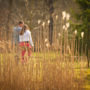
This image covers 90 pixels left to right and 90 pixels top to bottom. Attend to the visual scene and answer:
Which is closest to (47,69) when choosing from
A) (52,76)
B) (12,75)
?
(52,76)

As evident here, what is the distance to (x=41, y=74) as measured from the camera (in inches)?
98.3

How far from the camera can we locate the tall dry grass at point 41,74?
2424mm

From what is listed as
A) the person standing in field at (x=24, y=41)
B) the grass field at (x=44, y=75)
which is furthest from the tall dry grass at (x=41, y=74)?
the person standing in field at (x=24, y=41)

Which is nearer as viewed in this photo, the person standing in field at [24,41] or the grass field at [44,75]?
the grass field at [44,75]

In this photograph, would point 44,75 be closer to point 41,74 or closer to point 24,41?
point 41,74

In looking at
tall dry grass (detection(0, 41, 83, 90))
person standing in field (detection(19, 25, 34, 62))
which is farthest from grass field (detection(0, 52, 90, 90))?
person standing in field (detection(19, 25, 34, 62))

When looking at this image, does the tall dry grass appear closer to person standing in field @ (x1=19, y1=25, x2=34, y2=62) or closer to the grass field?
the grass field

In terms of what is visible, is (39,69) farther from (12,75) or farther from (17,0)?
(17,0)

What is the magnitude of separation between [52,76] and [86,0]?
3.77 metres

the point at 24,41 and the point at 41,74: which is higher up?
the point at 24,41

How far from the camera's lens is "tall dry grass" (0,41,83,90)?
95.4 inches

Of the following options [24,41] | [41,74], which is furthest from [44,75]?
[24,41]

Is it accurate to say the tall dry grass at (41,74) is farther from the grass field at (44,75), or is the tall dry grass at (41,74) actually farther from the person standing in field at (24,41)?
the person standing in field at (24,41)

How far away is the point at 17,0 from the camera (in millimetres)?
16578
